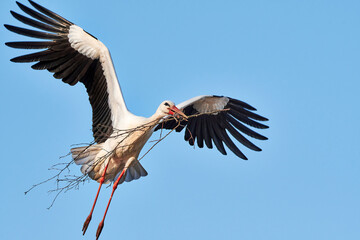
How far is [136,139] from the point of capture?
6582mm

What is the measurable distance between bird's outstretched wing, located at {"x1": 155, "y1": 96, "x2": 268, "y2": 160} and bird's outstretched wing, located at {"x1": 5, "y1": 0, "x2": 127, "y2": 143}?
1.28 metres

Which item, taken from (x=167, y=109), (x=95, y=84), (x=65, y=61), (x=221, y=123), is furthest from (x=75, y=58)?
(x=221, y=123)

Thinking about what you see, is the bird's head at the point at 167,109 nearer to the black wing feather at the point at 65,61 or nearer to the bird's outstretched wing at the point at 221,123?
the black wing feather at the point at 65,61

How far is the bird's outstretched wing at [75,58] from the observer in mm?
7059

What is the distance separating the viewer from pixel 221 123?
8.47 m

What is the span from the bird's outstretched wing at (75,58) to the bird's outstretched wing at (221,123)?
4.18ft

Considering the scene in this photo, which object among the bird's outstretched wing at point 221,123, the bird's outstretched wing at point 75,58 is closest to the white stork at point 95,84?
the bird's outstretched wing at point 75,58

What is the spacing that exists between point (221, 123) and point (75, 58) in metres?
2.66

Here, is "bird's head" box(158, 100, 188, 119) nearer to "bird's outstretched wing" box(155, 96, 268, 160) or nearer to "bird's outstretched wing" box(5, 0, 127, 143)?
"bird's outstretched wing" box(5, 0, 127, 143)

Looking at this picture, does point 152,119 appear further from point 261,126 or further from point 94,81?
point 261,126

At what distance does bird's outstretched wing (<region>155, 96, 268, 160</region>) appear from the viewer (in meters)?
8.20

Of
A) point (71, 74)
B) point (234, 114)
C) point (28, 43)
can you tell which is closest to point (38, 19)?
point (28, 43)

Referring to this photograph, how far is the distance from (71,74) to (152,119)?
59.9 inches

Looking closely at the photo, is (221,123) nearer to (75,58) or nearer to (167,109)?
(167,109)
